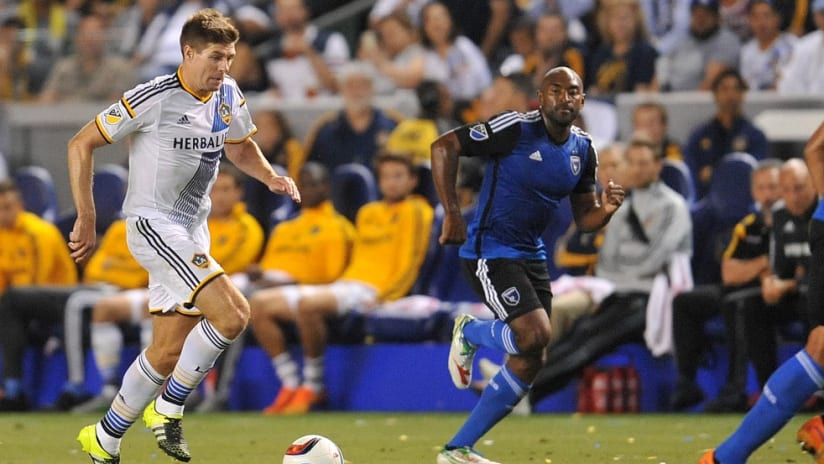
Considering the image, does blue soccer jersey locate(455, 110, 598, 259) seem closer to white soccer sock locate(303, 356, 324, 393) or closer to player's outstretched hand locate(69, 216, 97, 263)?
player's outstretched hand locate(69, 216, 97, 263)

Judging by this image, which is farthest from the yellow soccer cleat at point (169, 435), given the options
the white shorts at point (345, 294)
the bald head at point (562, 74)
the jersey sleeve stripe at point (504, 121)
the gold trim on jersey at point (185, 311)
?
the white shorts at point (345, 294)

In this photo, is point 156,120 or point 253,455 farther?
point 253,455

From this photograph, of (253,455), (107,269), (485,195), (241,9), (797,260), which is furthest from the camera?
(241,9)

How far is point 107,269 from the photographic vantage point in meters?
13.6

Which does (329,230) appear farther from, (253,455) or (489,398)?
(489,398)

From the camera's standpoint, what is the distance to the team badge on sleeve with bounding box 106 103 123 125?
24.2ft

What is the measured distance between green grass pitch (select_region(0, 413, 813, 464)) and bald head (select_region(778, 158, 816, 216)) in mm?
1522

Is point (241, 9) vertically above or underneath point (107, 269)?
above

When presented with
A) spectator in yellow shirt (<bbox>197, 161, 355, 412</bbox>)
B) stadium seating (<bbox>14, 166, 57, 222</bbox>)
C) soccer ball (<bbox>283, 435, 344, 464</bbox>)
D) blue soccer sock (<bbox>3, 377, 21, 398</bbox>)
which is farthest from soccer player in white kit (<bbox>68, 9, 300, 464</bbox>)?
stadium seating (<bbox>14, 166, 57, 222</bbox>)

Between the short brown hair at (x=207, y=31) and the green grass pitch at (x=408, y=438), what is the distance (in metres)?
2.36

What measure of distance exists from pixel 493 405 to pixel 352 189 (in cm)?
606

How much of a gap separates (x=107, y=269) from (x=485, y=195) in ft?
20.3

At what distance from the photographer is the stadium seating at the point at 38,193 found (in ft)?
47.2

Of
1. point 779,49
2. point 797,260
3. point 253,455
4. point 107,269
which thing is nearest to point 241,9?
point 107,269
